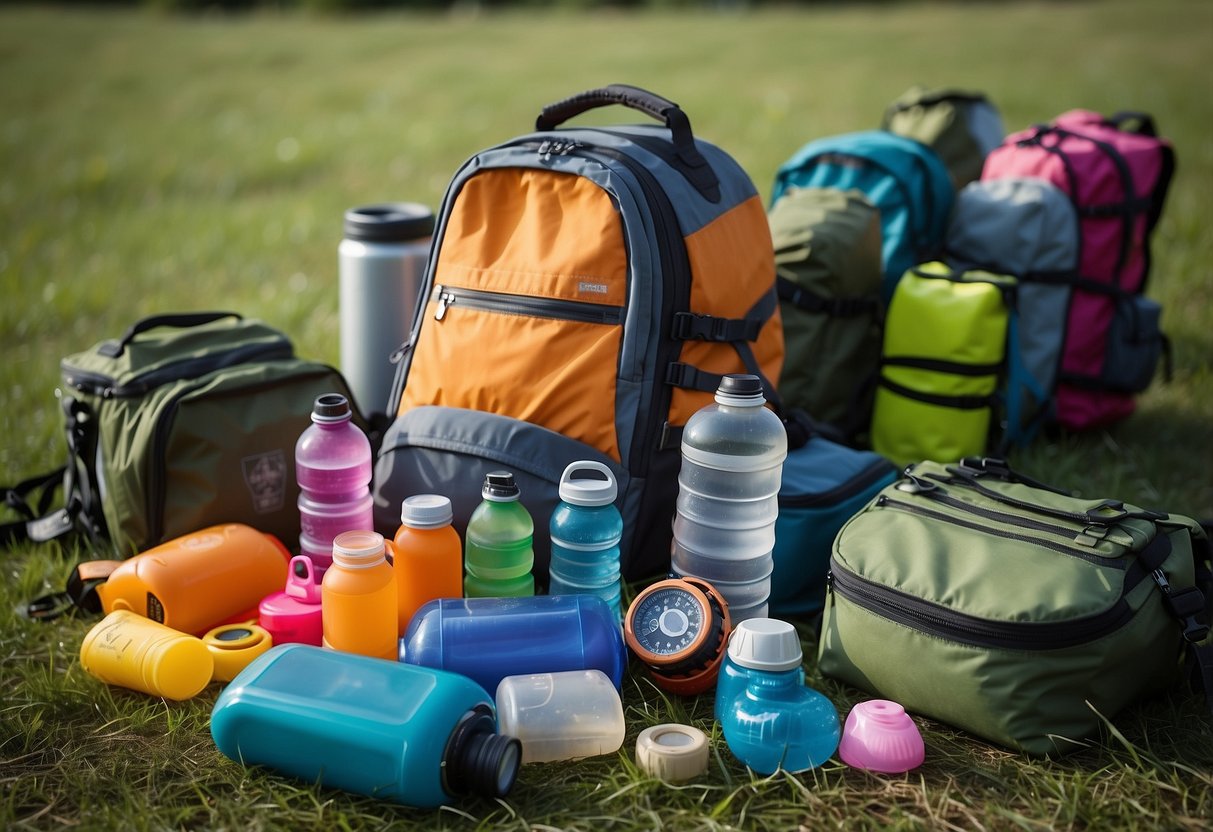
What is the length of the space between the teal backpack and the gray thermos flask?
1.63m

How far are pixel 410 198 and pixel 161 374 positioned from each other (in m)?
4.84

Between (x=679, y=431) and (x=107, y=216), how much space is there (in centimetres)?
604

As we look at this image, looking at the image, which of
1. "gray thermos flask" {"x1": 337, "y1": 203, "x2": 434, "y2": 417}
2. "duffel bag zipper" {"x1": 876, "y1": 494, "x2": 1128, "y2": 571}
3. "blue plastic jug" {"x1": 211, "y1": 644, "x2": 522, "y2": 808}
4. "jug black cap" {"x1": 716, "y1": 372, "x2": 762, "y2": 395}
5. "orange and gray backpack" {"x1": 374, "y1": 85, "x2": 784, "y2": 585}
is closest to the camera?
"blue plastic jug" {"x1": 211, "y1": 644, "x2": 522, "y2": 808}

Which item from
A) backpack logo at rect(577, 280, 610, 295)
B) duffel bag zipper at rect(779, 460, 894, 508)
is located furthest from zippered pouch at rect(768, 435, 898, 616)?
backpack logo at rect(577, 280, 610, 295)

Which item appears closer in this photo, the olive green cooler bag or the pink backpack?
the olive green cooler bag

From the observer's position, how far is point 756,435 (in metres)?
2.97

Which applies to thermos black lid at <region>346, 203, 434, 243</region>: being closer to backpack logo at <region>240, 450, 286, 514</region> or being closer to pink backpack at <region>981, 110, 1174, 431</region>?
A: backpack logo at <region>240, 450, 286, 514</region>

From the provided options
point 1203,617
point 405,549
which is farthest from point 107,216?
point 1203,617

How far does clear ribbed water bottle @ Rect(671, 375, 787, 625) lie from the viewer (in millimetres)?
2967

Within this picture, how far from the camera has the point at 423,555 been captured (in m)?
2.86

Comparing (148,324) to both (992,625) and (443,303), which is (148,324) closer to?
(443,303)

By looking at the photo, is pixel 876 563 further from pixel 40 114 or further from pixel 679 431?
pixel 40 114

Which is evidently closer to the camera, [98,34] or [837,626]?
[837,626]

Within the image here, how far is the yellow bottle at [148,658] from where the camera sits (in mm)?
2676
